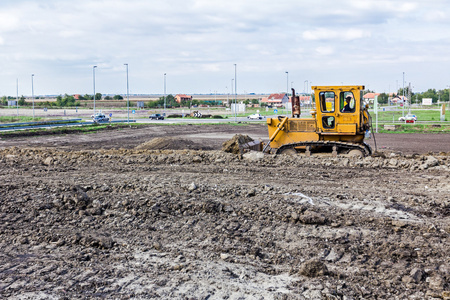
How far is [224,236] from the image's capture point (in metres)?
8.77

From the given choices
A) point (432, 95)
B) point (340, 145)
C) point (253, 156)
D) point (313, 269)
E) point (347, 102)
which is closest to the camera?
point (313, 269)

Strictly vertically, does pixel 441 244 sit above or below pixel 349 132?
below

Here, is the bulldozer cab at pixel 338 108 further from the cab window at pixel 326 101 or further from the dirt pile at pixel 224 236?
the dirt pile at pixel 224 236

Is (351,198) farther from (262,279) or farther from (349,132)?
(349,132)

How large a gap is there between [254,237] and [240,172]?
22.3 feet

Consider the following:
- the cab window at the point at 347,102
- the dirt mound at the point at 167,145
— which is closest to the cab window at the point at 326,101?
the cab window at the point at 347,102

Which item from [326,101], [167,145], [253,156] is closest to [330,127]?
[326,101]

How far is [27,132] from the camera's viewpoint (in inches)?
1517

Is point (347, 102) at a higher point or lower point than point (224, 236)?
higher

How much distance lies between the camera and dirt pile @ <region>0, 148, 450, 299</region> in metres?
6.77

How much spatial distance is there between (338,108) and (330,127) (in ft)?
2.58

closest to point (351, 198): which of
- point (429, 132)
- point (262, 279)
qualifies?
point (262, 279)

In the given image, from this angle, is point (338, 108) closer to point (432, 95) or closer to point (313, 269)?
point (313, 269)

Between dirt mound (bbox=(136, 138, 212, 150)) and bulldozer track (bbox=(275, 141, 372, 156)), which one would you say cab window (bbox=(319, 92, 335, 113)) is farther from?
dirt mound (bbox=(136, 138, 212, 150))
